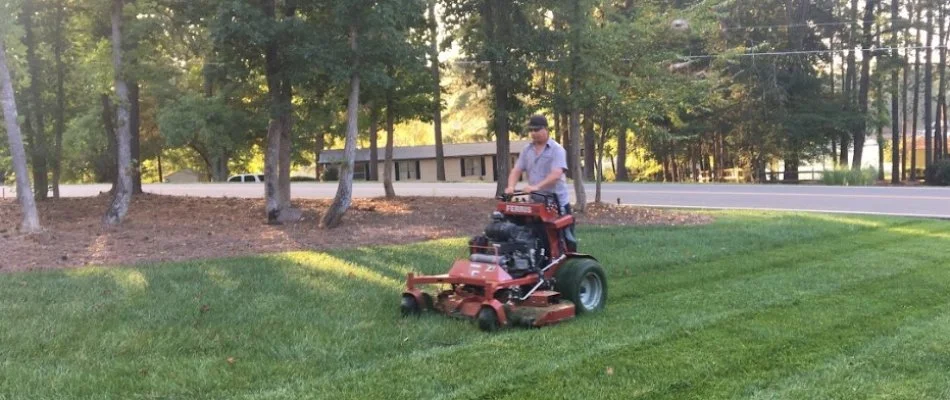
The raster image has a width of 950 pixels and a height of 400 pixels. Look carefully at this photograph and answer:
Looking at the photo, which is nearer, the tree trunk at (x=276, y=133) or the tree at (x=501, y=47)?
the tree trunk at (x=276, y=133)

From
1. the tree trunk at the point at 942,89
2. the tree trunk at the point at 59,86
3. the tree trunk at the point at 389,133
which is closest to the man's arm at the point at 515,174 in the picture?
the tree trunk at the point at 389,133

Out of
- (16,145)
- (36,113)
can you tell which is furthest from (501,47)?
(36,113)

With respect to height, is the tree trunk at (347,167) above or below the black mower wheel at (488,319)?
above

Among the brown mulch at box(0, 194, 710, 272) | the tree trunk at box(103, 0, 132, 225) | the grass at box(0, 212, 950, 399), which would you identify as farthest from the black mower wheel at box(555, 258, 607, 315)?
the tree trunk at box(103, 0, 132, 225)

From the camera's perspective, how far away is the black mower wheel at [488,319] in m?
5.68

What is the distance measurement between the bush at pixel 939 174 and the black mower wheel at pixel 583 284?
29.3 m

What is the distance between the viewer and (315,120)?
16.9 meters

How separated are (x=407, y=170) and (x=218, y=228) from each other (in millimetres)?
40990

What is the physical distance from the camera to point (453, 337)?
5574 mm

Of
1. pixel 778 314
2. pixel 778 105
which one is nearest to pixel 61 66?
pixel 778 314

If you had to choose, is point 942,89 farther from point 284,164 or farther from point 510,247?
point 510,247

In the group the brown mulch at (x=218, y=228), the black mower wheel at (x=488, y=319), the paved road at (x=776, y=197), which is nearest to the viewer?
the black mower wheel at (x=488, y=319)

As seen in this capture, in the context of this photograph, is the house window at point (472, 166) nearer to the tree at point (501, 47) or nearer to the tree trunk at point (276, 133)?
the tree at point (501, 47)

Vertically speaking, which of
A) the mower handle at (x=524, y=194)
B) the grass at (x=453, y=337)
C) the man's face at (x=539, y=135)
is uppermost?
the man's face at (x=539, y=135)
